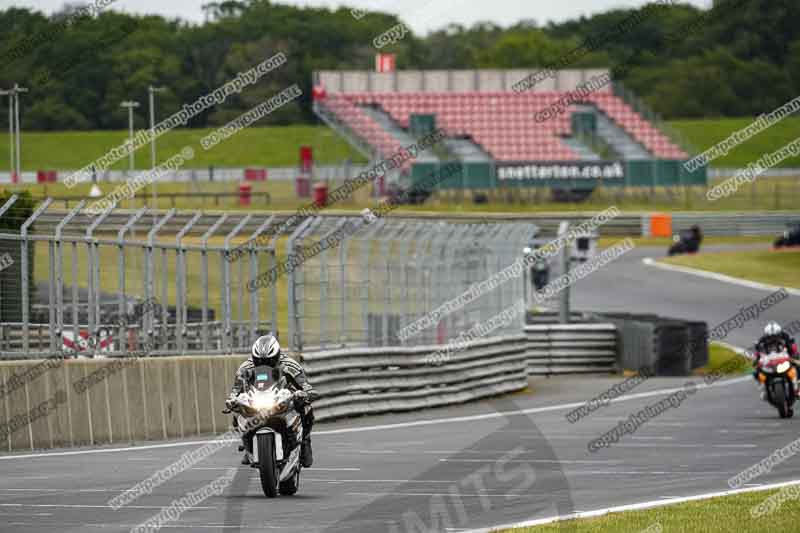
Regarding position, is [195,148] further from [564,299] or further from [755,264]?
[564,299]

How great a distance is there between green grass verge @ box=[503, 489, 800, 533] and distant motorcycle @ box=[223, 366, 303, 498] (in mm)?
Answer: 2859

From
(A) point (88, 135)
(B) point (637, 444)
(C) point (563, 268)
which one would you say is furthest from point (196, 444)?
(A) point (88, 135)

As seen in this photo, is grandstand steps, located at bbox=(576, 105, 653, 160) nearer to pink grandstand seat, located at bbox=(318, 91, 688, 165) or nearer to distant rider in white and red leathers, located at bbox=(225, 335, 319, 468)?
pink grandstand seat, located at bbox=(318, 91, 688, 165)

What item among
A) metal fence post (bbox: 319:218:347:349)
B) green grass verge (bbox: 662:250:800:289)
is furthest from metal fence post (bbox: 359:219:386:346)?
green grass verge (bbox: 662:250:800:289)

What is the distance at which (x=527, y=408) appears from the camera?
28.2m

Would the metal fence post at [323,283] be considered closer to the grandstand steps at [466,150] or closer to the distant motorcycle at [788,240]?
the distant motorcycle at [788,240]

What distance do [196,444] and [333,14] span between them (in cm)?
9802

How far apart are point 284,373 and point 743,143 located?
86.0 metres

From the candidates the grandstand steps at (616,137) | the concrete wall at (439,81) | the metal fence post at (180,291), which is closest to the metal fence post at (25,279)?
the metal fence post at (180,291)

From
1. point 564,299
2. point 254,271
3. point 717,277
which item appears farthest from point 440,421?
point 717,277

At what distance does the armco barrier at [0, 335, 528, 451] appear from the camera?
19516 millimetres

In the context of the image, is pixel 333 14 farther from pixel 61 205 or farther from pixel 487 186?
pixel 61 205

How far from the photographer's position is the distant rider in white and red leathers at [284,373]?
1449 cm

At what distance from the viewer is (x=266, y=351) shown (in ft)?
47.5
